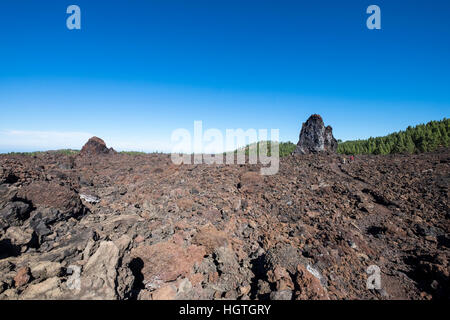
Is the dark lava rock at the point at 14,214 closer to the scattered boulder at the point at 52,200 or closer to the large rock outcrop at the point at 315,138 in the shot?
the scattered boulder at the point at 52,200

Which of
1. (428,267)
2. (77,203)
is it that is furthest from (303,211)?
(77,203)

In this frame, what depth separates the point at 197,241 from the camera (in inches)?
206

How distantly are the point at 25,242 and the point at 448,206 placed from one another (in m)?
13.5

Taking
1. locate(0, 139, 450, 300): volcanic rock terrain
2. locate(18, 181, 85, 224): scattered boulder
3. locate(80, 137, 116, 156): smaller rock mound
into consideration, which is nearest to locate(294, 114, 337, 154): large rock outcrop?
locate(0, 139, 450, 300): volcanic rock terrain

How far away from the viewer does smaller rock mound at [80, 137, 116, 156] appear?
53.1 ft

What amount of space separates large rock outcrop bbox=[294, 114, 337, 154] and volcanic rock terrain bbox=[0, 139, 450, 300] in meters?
5.14

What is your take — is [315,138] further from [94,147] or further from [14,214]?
[94,147]

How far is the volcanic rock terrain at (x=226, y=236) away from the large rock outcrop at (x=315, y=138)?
5135 mm

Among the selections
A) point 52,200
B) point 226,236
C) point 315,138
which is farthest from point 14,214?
point 315,138

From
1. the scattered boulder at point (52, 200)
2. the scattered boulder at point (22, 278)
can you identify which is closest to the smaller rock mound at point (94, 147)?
the scattered boulder at point (52, 200)

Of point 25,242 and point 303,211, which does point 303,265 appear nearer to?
point 303,211

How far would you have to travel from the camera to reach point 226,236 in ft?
18.3

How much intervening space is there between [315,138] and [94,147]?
18.5 metres

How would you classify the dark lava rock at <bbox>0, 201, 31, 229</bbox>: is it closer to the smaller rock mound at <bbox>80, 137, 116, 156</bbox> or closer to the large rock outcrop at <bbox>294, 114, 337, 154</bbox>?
the smaller rock mound at <bbox>80, 137, 116, 156</bbox>
